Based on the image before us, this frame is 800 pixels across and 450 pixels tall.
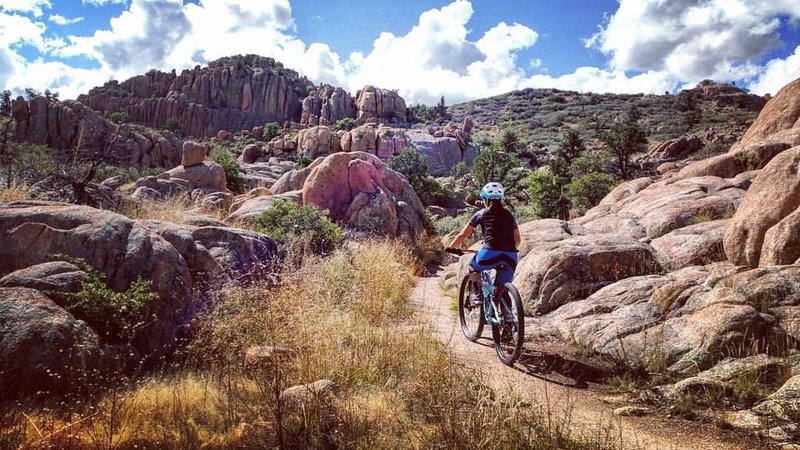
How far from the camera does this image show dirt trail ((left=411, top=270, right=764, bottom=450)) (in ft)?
12.8

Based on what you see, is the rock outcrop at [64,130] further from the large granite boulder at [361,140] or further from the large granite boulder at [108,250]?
the large granite boulder at [108,250]

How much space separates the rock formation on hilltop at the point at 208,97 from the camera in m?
84.0

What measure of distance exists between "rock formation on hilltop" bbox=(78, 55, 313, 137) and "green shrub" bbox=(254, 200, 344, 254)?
7631 centimetres

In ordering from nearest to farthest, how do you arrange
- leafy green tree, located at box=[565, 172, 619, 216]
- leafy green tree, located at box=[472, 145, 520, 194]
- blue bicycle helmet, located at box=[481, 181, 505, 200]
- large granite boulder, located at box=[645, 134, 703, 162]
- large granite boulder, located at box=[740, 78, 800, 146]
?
blue bicycle helmet, located at box=[481, 181, 505, 200]
large granite boulder, located at box=[740, 78, 800, 146]
leafy green tree, located at box=[565, 172, 619, 216]
leafy green tree, located at box=[472, 145, 520, 194]
large granite boulder, located at box=[645, 134, 703, 162]

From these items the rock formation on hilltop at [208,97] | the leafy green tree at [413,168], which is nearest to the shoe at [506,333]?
the leafy green tree at [413,168]

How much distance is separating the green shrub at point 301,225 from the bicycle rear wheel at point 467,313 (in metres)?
6.24

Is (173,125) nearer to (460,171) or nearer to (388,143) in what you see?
(388,143)

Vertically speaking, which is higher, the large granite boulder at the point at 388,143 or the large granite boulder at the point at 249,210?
the large granite boulder at the point at 388,143

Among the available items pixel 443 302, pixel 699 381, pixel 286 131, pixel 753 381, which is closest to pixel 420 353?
pixel 699 381

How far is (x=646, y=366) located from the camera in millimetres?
5402

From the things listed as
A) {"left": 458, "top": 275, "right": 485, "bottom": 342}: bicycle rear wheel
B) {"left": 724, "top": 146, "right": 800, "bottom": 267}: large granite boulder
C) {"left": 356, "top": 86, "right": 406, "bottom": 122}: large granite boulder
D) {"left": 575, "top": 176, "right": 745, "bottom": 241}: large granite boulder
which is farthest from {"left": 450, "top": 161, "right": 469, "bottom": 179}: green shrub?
{"left": 458, "top": 275, "right": 485, "bottom": 342}: bicycle rear wheel

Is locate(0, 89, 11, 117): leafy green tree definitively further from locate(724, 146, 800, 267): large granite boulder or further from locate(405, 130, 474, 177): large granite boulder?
locate(724, 146, 800, 267): large granite boulder

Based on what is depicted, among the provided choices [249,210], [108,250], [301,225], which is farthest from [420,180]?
[108,250]

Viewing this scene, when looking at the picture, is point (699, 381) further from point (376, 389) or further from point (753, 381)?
point (376, 389)
